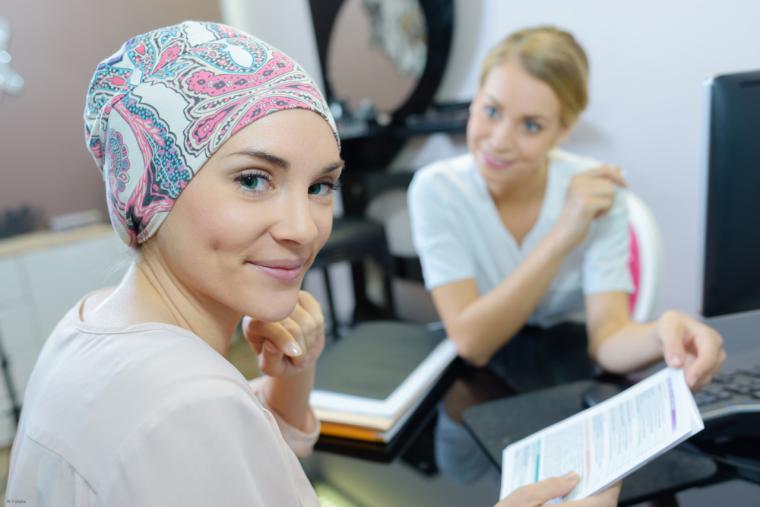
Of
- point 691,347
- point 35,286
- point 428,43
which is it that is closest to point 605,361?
point 691,347

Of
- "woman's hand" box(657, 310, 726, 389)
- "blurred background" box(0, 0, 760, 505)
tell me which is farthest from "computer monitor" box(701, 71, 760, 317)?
"blurred background" box(0, 0, 760, 505)

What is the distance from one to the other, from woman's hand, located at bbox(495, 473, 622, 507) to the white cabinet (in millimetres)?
2301

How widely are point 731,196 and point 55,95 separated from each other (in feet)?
10.3

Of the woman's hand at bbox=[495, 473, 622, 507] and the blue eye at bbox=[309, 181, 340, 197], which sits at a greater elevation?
the blue eye at bbox=[309, 181, 340, 197]

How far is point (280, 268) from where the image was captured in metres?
0.58

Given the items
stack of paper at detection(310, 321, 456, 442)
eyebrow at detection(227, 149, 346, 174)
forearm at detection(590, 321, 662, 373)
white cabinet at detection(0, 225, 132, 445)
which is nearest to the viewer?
eyebrow at detection(227, 149, 346, 174)

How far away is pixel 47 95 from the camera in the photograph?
115 inches

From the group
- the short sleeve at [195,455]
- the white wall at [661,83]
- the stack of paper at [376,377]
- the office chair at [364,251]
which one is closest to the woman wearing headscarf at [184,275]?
the short sleeve at [195,455]

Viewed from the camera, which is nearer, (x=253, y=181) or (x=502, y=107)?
(x=253, y=181)

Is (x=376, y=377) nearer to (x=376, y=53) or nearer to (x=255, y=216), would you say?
(x=255, y=216)

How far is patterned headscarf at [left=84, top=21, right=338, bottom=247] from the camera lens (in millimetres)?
556

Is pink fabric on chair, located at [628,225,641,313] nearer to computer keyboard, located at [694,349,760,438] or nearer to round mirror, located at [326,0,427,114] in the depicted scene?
computer keyboard, located at [694,349,760,438]

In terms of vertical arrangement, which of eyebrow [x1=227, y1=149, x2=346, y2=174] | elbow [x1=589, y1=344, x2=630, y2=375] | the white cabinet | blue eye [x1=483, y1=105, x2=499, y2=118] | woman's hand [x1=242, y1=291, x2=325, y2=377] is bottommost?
the white cabinet

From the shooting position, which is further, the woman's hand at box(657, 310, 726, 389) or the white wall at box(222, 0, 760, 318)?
the white wall at box(222, 0, 760, 318)
